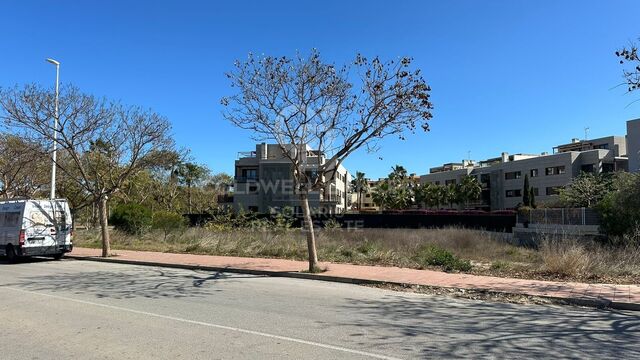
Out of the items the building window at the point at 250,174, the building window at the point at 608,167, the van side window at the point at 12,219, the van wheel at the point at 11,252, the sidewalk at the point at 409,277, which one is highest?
the building window at the point at 608,167

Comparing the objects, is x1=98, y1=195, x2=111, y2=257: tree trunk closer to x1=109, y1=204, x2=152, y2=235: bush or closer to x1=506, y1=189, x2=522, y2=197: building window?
x1=109, y1=204, x2=152, y2=235: bush

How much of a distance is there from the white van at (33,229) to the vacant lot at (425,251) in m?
3.88

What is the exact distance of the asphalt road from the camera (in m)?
6.30

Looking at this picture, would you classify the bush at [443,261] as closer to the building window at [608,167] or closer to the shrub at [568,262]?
the shrub at [568,262]

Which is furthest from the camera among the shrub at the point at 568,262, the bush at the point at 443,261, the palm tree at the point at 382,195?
the palm tree at the point at 382,195

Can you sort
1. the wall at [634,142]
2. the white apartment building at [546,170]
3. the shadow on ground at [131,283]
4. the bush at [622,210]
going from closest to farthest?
the shadow on ground at [131,283] < the bush at [622,210] < the wall at [634,142] < the white apartment building at [546,170]

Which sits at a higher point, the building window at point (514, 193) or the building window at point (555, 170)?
the building window at point (555, 170)

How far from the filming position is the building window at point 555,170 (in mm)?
71369

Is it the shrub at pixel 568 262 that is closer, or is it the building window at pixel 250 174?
the shrub at pixel 568 262

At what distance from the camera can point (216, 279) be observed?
13719 mm

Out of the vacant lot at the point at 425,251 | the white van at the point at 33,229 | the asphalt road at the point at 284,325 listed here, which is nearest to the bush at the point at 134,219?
the vacant lot at the point at 425,251

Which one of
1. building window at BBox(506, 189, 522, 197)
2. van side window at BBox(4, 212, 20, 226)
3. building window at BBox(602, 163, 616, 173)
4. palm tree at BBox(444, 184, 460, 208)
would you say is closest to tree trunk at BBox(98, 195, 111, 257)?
van side window at BBox(4, 212, 20, 226)

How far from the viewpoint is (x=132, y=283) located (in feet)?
41.4

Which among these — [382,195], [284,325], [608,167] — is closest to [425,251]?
[284,325]
